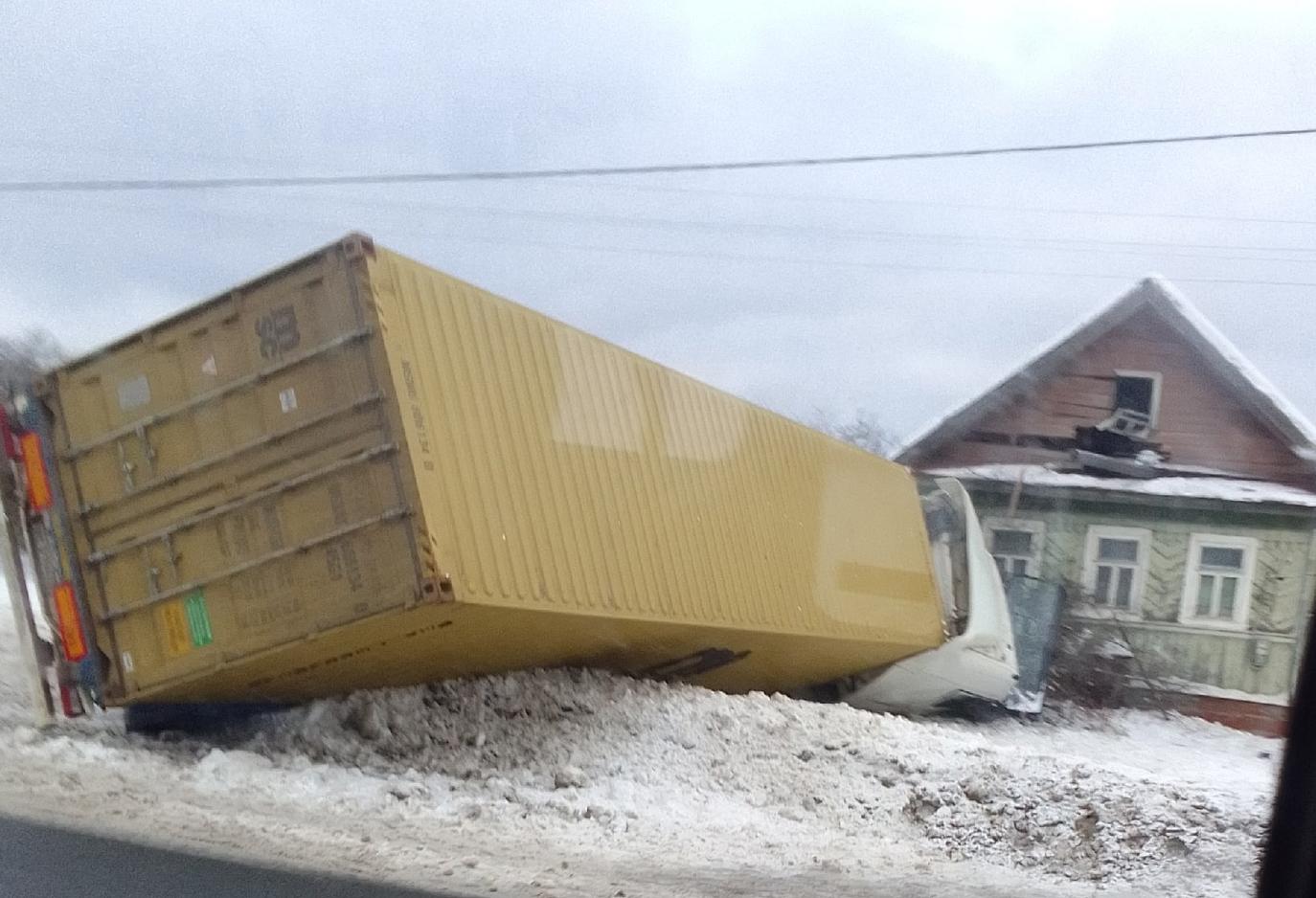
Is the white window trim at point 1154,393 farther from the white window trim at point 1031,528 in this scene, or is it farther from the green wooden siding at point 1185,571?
the white window trim at point 1031,528

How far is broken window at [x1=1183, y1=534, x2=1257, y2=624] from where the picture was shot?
58.8ft

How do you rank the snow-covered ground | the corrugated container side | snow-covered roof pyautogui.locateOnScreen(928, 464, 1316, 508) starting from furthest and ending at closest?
snow-covered roof pyautogui.locateOnScreen(928, 464, 1316, 508) < the corrugated container side < the snow-covered ground

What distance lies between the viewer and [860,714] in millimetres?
10586

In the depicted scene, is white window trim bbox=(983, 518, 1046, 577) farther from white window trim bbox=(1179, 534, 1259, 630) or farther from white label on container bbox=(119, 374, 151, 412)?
white label on container bbox=(119, 374, 151, 412)

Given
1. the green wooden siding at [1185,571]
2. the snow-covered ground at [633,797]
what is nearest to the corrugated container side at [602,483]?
the snow-covered ground at [633,797]

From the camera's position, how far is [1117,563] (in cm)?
1934

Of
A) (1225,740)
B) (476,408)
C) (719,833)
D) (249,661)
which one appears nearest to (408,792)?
(249,661)

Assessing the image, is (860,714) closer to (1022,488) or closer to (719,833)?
(719,833)

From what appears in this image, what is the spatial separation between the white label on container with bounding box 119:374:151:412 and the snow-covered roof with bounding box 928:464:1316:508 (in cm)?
1411

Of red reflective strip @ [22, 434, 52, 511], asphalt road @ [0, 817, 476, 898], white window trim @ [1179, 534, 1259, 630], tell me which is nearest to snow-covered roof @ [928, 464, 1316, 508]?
white window trim @ [1179, 534, 1259, 630]

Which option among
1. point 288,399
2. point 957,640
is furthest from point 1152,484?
point 288,399

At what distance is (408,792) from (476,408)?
A: 2467 mm

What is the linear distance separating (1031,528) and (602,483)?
1274cm

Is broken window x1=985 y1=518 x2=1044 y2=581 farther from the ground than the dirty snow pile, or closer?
closer
